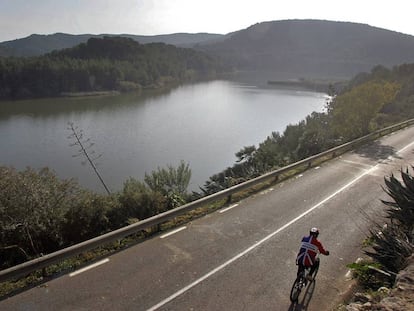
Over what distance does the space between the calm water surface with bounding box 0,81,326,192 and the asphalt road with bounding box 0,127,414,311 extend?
17.1 metres

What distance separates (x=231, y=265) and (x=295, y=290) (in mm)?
1813

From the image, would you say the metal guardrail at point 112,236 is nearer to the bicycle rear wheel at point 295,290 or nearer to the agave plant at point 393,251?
the bicycle rear wheel at point 295,290

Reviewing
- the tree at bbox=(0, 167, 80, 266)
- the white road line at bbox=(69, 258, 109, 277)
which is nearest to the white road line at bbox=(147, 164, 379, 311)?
the white road line at bbox=(69, 258, 109, 277)

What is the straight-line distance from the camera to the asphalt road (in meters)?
7.25

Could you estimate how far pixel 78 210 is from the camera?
40.0 ft

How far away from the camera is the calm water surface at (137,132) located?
114 ft

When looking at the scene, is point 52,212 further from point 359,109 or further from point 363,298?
point 359,109

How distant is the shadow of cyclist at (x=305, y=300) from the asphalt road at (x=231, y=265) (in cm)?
2

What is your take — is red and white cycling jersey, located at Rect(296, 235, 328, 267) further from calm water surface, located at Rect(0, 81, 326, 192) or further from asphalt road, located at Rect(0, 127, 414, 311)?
calm water surface, located at Rect(0, 81, 326, 192)

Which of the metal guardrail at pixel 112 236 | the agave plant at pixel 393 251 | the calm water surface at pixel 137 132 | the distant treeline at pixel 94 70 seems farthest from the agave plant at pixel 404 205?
the distant treeline at pixel 94 70

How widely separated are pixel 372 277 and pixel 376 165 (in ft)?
41.2

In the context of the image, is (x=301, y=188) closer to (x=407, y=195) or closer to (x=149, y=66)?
(x=407, y=195)

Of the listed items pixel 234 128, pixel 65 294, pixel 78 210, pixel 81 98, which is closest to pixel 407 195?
pixel 65 294

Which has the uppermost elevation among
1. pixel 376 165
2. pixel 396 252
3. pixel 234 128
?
pixel 396 252
